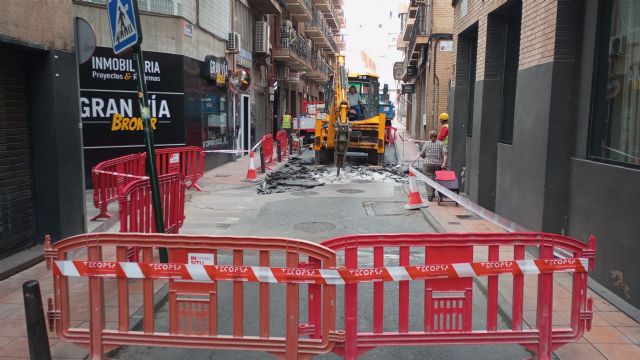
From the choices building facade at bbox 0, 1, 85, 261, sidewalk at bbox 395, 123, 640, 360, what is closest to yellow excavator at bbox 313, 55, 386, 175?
building facade at bbox 0, 1, 85, 261

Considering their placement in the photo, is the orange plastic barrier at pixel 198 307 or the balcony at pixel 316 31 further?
the balcony at pixel 316 31

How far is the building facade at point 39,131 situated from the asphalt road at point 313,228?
2.37 metres

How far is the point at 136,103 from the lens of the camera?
47.4 feet

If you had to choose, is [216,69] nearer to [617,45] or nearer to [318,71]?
[617,45]

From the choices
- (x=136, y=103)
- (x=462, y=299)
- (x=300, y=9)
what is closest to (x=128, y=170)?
(x=136, y=103)

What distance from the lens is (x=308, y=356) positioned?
396 cm

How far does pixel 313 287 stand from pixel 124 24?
385 cm

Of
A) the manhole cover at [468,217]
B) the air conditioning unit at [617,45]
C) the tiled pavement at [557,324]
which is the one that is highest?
the air conditioning unit at [617,45]

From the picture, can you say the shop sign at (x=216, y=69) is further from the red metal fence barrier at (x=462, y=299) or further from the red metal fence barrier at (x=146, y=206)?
the red metal fence barrier at (x=462, y=299)

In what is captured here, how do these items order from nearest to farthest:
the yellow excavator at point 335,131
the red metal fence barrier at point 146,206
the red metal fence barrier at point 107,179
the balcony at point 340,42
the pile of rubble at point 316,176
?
the red metal fence barrier at point 146,206, the red metal fence barrier at point 107,179, the pile of rubble at point 316,176, the yellow excavator at point 335,131, the balcony at point 340,42

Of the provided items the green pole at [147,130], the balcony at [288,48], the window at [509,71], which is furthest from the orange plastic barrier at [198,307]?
the balcony at [288,48]

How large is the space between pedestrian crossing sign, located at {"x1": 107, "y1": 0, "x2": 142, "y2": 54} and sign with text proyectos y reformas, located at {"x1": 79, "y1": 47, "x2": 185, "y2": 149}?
26.1 feet

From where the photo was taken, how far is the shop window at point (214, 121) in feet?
57.9

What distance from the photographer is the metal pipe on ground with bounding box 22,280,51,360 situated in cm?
371
